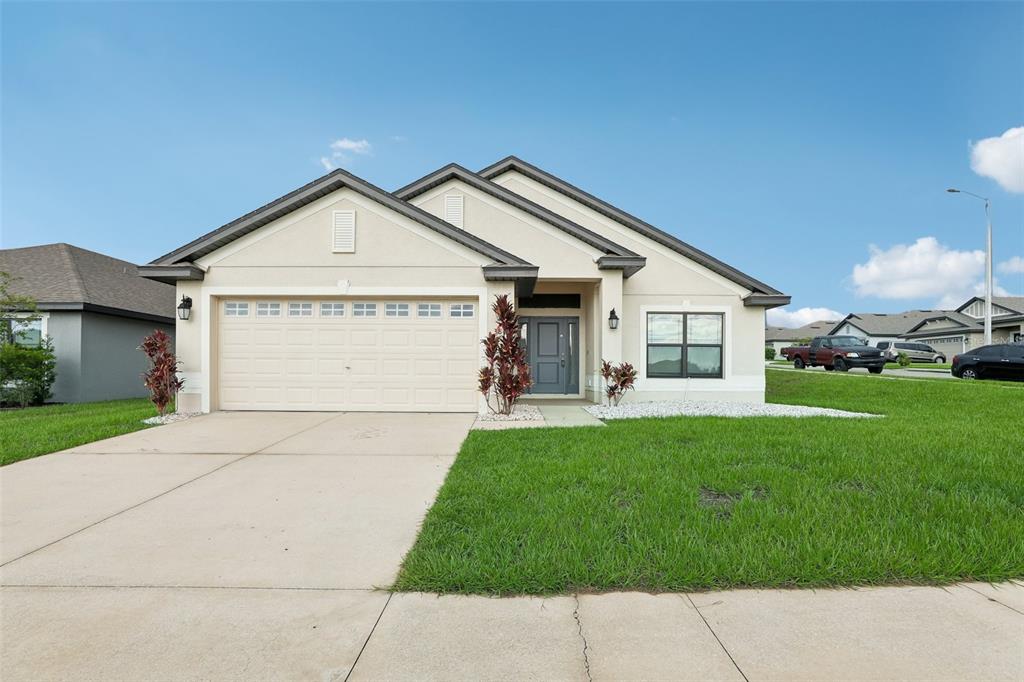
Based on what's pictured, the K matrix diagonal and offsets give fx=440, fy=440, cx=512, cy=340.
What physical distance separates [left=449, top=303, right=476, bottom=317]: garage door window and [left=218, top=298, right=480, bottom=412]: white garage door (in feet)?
0.07

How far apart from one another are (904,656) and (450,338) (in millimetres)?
8491

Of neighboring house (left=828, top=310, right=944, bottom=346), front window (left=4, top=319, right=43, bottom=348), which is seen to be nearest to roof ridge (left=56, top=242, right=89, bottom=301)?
front window (left=4, top=319, right=43, bottom=348)

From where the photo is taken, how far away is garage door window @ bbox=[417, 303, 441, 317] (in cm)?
985

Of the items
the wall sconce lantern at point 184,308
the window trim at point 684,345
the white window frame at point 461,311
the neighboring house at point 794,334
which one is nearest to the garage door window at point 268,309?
the wall sconce lantern at point 184,308

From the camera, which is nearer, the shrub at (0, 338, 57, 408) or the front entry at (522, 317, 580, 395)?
the shrub at (0, 338, 57, 408)

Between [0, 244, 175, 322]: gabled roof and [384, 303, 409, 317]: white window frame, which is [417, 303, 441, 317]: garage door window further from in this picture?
[0, 244, 175, 322]: gabled roof

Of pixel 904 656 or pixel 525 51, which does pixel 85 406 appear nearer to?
pixel 904 656

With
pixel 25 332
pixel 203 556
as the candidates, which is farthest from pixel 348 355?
pixel 25 332

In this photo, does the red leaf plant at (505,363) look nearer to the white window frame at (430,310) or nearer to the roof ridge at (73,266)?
the white window frame at (430,310)

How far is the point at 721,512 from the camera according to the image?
3.79 metres

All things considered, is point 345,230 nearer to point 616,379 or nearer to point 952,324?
point 616,379

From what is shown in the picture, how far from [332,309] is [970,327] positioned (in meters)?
45.2

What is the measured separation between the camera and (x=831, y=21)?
1276cm

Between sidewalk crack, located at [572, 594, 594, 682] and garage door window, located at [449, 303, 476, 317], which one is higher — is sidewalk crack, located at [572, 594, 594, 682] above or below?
below
